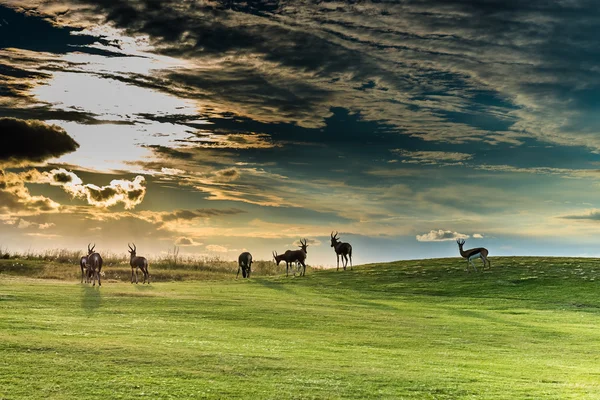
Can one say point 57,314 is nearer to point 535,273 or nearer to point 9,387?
point 9,387

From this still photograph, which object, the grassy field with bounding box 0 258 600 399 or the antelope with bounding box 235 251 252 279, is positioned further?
the antelope with bounding box 235 251 252 279

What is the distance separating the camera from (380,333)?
2438 centimetres

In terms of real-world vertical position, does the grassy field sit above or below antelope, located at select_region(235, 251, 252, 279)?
below

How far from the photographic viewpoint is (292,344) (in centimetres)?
2002

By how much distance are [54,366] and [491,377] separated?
36.6ft

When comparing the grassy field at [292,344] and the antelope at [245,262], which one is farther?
the antelope at [245,262]

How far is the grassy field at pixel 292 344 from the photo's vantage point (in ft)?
44.8

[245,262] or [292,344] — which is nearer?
[292,344]

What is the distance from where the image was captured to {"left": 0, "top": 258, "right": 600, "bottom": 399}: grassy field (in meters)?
13.6

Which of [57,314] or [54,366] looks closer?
[54,366]

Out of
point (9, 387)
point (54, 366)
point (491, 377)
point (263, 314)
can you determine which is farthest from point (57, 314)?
point (491, 377)

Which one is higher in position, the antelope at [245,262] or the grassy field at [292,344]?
the antelope at [245,262]

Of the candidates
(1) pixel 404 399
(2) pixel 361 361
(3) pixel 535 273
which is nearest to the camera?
(1) pixel 404 399

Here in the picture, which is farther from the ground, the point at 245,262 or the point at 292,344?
the point at 245,262
